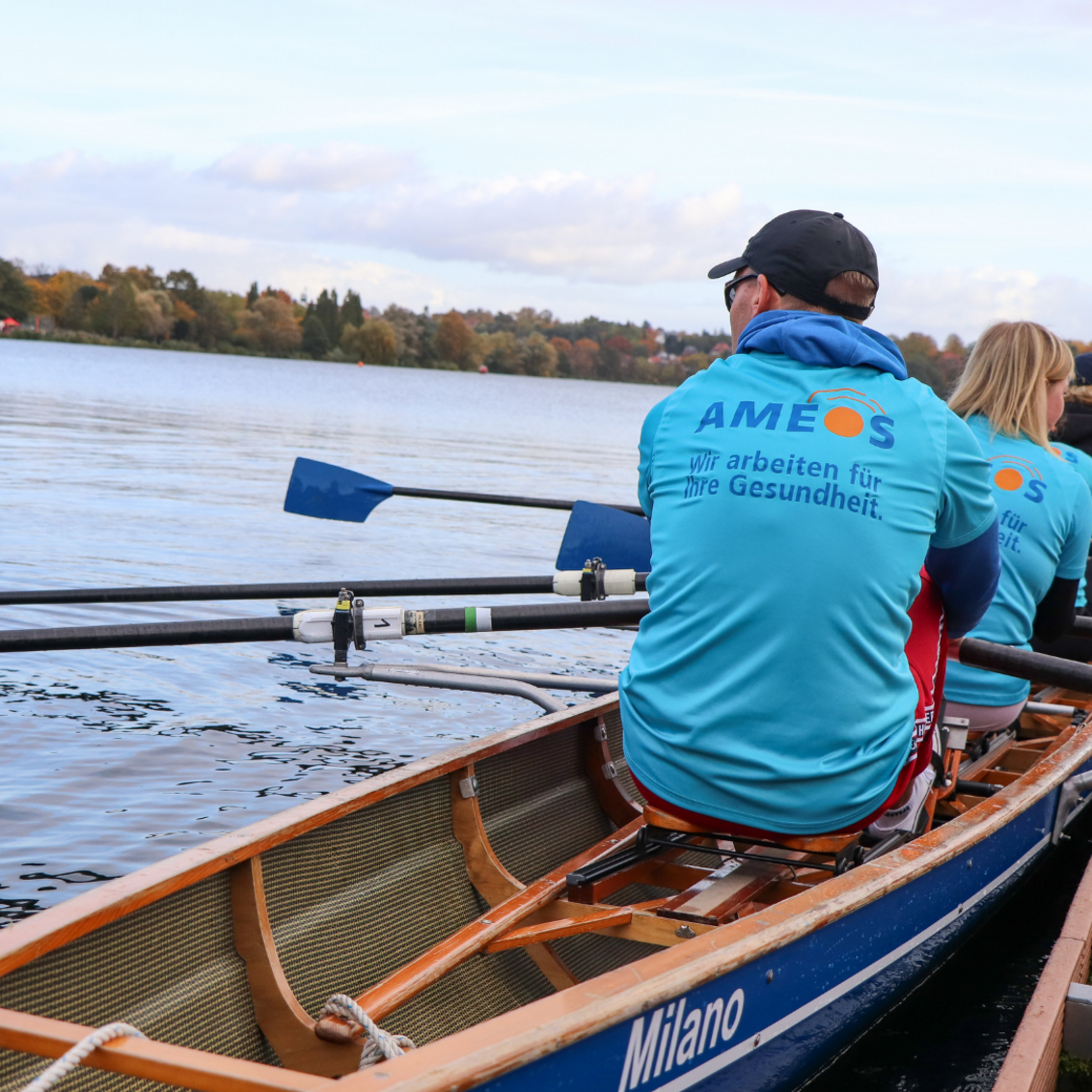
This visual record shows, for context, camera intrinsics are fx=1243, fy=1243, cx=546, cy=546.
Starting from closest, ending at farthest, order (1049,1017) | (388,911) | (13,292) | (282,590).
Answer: (1049,1017), (388,911), (282,590), (13,292)

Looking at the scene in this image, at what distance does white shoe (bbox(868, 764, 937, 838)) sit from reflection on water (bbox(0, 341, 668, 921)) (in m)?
3.32

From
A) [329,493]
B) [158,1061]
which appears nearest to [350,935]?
[158,1061]

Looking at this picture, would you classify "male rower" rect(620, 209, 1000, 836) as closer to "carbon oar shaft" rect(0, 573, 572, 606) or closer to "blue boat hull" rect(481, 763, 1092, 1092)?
"blue boat hull" rect(481, 763, 1092, 1092)

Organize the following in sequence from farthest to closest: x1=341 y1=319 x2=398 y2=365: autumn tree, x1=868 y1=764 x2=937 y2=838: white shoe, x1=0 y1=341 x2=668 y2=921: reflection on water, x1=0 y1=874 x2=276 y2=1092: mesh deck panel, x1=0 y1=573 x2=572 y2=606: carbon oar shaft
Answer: x1=341 y1=319 x2=398 y2=365: autumn tree < x1=0 y1=341 x2=668 y2=921: reflection on water < x1=0 y1=573 x2=572 y2=606: carbon oar shaft < x1=868 y1=764 x2=937 y2=838: white shoe < x1=0 y1=874 x2=276 y2=1092: mesh deck panel

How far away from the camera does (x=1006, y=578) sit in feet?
16.2

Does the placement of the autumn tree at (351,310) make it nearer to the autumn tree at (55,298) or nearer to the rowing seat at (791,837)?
the autumn tree at (55,298)

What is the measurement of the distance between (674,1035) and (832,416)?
139 centimetres

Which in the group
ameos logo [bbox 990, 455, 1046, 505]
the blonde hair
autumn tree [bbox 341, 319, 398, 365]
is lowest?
ameos logo [bbox 990, 455, 1046, 505]

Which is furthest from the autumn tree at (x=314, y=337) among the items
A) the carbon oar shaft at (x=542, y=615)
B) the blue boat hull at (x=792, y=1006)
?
the blue boat hull at (x=792, y=1006)

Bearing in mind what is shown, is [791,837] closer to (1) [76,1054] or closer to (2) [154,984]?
(2) [154,984]

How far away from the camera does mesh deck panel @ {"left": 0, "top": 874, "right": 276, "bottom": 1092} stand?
97.8 inches

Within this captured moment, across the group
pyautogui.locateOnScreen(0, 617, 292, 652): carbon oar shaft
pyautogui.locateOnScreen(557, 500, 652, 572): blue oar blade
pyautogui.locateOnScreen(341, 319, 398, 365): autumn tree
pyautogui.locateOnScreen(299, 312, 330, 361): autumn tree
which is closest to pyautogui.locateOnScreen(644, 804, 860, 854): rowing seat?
pyautogui.locateOnScreen(0, 617, 292, 652): carbon oar shaft

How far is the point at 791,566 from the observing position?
2.79 m

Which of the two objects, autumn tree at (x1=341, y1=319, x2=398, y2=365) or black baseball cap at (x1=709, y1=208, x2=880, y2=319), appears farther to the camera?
autumn tree at (x1=341, y1=319, x2=398, y2=365)
